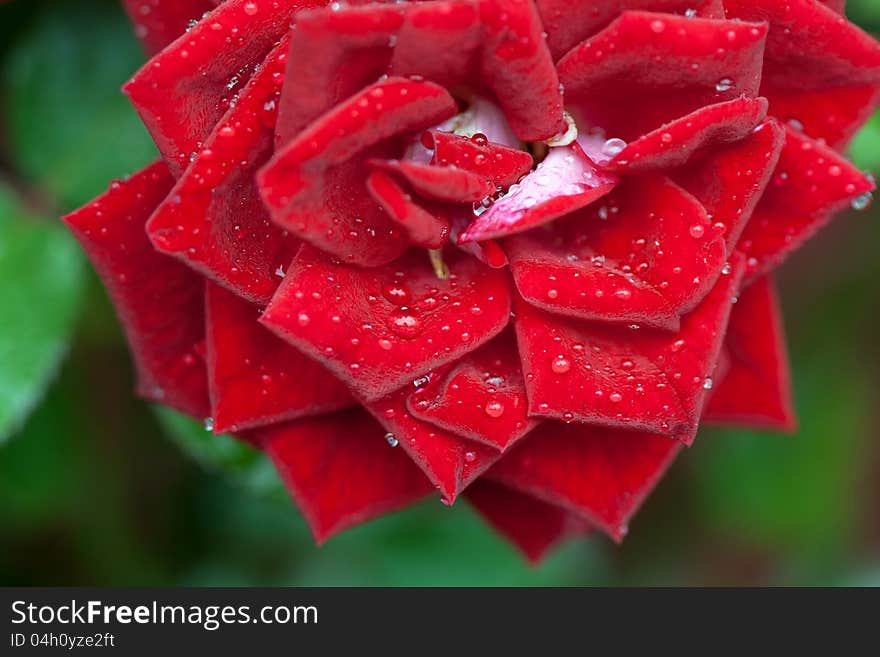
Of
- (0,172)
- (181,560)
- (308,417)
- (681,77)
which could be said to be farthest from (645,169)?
(181,560)

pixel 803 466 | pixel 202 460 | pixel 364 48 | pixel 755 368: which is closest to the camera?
pixel 364 48

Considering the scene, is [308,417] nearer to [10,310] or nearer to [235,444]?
[235,444]

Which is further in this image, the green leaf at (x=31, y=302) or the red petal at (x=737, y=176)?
the green leaf at (x=31, y=302)

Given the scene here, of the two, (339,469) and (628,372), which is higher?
(628,372)

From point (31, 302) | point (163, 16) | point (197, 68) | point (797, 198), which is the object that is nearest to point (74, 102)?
point (31, 302)

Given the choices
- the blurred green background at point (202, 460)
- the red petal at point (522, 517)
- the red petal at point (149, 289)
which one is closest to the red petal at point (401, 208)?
the red petal at point (149, 289)

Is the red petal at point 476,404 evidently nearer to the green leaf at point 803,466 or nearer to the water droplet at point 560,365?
the water droplet at point 560,365

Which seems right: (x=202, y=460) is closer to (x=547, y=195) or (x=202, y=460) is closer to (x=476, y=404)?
(x=476, y=404)
